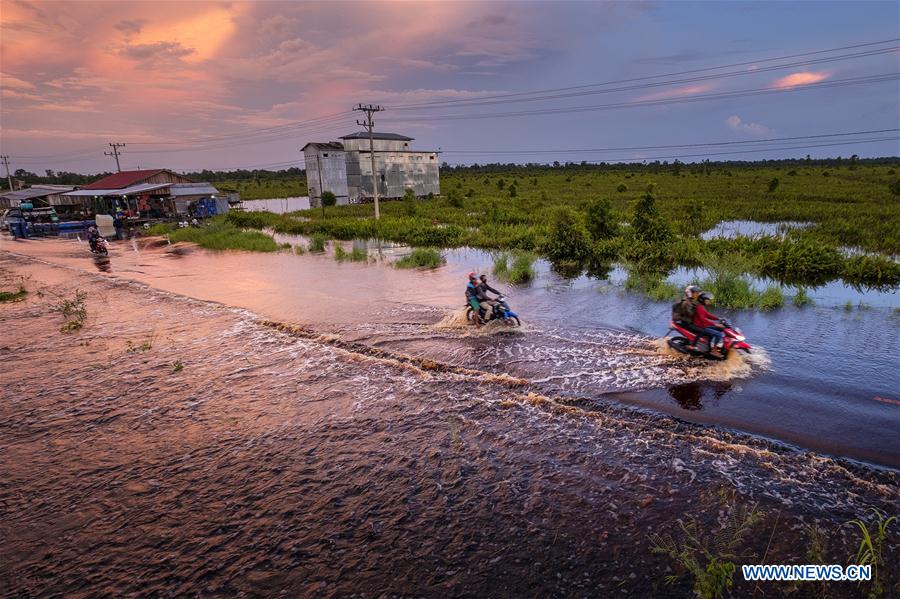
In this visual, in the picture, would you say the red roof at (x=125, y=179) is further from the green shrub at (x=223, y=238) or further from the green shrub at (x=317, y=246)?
the green shrub at (x=317, y=246)

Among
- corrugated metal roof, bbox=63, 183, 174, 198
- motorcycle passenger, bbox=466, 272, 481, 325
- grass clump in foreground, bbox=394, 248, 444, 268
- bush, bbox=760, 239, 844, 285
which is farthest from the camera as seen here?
corrugated metal roof, bbox=63, 183, 174, 198

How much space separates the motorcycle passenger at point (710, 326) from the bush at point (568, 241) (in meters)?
11.5

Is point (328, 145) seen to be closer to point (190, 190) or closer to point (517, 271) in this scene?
point (190, 190)

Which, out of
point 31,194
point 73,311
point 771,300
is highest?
point 31,194

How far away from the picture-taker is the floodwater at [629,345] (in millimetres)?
7691

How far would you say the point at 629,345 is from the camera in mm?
10914

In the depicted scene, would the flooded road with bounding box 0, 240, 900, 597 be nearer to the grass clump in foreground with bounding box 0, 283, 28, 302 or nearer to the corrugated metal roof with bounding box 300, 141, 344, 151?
the grass clump in foreground with bounding box 0, 283, 28, 302

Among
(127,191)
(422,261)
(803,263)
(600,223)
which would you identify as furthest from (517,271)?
(127,191)

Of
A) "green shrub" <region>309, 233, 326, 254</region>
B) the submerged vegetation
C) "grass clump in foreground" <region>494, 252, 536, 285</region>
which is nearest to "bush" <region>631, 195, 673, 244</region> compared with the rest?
the submerged vegetation

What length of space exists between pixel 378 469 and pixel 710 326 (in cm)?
732

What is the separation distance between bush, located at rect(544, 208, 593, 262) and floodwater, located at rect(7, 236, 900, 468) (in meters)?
2.52

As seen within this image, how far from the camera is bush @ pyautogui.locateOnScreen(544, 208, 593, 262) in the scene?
21.0 meters

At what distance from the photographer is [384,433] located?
793cm

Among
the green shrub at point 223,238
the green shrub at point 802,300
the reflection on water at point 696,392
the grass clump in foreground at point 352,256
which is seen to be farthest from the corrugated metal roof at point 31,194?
the green shrub at point 802,300
